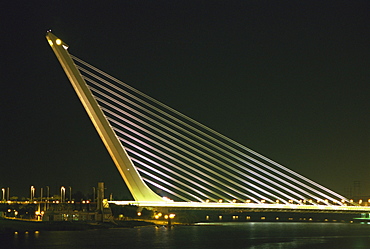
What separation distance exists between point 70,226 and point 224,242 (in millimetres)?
14127

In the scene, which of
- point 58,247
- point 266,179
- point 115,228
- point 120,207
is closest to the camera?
point 58,247

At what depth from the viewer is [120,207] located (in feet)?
185

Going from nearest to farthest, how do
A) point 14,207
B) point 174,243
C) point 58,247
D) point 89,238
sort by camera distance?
1. point 58,247
2. point 174,243
3. point 89,238
4. point 14,207

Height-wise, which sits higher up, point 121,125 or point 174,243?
point 121,125

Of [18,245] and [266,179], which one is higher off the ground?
[266,179]

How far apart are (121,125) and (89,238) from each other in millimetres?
7344

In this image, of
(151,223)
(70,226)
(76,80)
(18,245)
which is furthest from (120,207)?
(18,245)

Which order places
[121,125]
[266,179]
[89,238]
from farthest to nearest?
[266,179] → [121,125] → [89,238]

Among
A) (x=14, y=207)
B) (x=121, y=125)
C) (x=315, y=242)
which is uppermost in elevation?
(x=121, y=125)

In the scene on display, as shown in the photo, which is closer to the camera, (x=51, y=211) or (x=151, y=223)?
(x=51, y=211)

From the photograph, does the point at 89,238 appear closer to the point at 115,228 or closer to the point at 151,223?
the point at 115,228

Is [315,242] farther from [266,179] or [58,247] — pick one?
[58,247]

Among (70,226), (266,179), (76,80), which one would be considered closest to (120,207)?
(70,226)

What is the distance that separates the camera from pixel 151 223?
2306 inches
